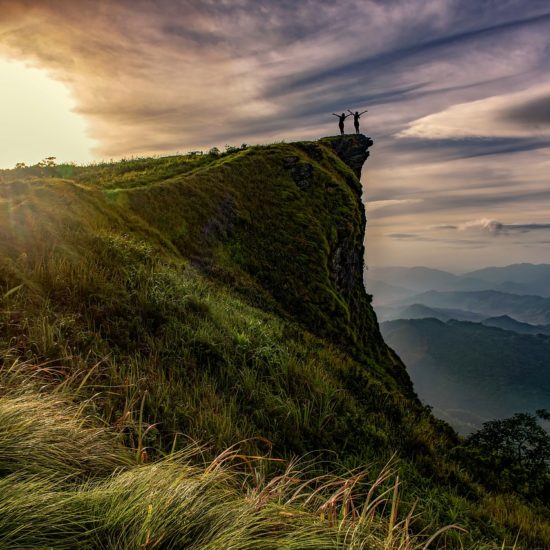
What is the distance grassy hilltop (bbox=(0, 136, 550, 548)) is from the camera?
7.20 feet

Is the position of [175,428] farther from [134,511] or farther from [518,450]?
[518,450]

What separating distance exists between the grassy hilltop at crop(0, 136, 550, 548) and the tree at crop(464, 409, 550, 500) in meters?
3.07

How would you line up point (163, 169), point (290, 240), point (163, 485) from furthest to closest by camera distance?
point (163, 169), point (290, 240), point (163, 485)

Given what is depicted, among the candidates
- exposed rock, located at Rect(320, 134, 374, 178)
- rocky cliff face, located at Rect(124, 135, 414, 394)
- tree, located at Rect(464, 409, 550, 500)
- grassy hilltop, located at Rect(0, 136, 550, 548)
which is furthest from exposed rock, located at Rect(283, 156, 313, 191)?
tree, located at Rect(464, 409, 550, 500)

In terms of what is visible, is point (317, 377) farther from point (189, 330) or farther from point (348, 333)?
point (348, 333)

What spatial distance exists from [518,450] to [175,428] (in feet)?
53.5

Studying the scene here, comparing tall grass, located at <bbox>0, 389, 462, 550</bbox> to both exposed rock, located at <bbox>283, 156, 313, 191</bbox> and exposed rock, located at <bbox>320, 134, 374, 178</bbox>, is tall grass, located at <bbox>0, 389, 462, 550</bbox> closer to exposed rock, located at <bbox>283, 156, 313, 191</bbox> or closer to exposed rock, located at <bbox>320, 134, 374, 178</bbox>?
exposed rock, located at <bbox>283, 156, 313, 191</bbox>

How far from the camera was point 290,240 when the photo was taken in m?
23.1

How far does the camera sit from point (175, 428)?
418cm

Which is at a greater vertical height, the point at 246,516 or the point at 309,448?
the point at 246,516

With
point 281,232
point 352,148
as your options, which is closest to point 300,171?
point 281,232

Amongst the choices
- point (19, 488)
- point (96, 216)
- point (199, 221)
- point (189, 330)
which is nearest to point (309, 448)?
point (189, 330)

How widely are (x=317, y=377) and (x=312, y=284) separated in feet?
48.4

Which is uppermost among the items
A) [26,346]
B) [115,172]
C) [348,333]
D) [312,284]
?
[115,172]
